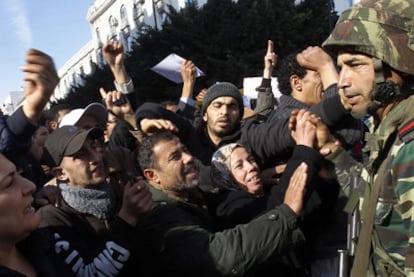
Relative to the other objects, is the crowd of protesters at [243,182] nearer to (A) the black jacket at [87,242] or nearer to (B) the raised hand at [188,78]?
(A) the black jacket at [87,242]

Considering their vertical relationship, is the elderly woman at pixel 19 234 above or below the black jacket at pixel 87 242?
above

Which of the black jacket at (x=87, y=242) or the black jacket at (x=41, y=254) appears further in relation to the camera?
the black jacket at (x=87, y=242)

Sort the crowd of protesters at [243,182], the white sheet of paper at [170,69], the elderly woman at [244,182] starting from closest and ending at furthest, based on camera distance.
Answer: the crowd of protesters at [243,182] → the elderly woman at [244,182] → the white sheet of paper at [170,69]

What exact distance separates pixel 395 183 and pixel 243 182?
1365 mm

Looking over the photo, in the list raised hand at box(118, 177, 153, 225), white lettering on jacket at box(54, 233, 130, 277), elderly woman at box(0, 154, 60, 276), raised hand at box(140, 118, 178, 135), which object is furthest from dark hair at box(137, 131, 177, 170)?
elderly woman at box(0, 154, 60, 276)

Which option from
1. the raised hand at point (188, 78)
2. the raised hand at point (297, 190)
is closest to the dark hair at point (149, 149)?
the raised hand at point (297, 190)

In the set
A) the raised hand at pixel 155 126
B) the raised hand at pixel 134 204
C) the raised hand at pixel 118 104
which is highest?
the raised hand at pixel 118 104

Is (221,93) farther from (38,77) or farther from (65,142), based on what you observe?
(38,77)

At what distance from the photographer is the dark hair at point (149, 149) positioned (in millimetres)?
2761

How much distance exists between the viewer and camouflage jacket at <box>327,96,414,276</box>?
1.59m

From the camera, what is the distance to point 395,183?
1.64 metres

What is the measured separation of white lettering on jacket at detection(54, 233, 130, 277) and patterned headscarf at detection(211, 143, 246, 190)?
0.98m

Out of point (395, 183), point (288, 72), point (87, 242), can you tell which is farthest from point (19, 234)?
point (288, 72)

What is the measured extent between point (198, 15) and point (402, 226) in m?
21.7
